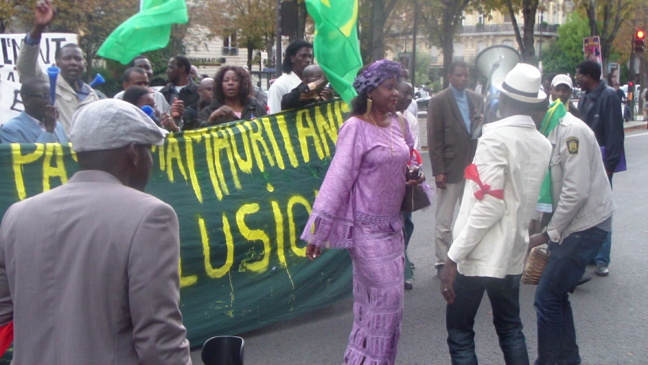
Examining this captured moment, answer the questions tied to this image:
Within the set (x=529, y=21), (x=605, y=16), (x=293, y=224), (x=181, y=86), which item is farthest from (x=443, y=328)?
(x=605, y=16)

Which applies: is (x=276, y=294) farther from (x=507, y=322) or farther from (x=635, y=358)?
(x=635, y=358)

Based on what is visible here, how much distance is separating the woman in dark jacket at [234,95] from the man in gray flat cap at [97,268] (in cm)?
394

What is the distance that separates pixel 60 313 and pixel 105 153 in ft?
1.45

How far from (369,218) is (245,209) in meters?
1.37

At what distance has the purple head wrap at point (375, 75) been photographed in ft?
13.5

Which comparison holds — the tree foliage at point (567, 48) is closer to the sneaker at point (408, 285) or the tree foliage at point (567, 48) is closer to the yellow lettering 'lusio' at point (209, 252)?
the sneaker at point (408, 285)

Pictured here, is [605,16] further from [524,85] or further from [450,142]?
[524,85]

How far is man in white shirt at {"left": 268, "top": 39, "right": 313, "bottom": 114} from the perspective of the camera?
612cm

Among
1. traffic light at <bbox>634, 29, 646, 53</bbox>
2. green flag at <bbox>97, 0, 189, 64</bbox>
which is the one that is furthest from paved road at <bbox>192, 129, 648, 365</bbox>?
traffic light at <bbox>634, 29, 646, 53</bbox>

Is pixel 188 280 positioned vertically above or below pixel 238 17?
below

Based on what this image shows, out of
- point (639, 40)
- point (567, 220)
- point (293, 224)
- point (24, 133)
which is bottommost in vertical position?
point (293, 224)

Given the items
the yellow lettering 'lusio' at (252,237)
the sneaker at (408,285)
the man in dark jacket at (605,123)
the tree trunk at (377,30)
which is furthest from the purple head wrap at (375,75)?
the tree trunk at (377,30)

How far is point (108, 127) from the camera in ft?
7.10

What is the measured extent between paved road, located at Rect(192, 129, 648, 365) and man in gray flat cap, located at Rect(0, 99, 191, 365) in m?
2.93
